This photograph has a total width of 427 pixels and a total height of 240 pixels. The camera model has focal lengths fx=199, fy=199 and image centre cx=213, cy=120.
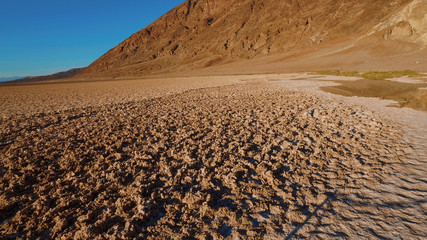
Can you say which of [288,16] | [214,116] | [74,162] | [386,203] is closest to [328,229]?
[386,203]

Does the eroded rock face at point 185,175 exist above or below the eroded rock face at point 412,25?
below

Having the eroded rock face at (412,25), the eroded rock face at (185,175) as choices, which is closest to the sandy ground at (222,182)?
the eroded rock face at (185,175)

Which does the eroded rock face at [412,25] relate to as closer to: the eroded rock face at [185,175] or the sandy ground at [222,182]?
the sandy ground at [222,182]

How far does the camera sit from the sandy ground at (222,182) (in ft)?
9.28

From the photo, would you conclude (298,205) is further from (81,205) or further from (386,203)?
(81,205)

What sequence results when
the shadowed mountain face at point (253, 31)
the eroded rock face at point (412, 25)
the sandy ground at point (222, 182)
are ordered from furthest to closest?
the shadowed mountain face at point (253, 31) → the eroded rock face at point (412, 25) → the sandy ground at point (222, 182)

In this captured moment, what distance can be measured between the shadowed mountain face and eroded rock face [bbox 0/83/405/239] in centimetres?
5032

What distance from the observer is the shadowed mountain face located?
46781mm

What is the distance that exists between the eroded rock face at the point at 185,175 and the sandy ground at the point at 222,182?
0.02m

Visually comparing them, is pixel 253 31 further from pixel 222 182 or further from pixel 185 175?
pixel 222 182

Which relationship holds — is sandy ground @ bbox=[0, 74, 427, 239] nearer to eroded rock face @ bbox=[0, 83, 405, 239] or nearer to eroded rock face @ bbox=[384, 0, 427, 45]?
eroded rock face @ bbox=[0, 83, 405, 239]

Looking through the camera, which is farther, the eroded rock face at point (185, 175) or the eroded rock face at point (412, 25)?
the eroded rock face at point (412, 25)

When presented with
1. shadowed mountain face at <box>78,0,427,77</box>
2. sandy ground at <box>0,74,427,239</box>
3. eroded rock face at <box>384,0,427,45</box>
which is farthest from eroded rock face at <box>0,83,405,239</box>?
shadowed mountain face at <box>78,0,427,77</box>

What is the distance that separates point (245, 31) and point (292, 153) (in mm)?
85626
